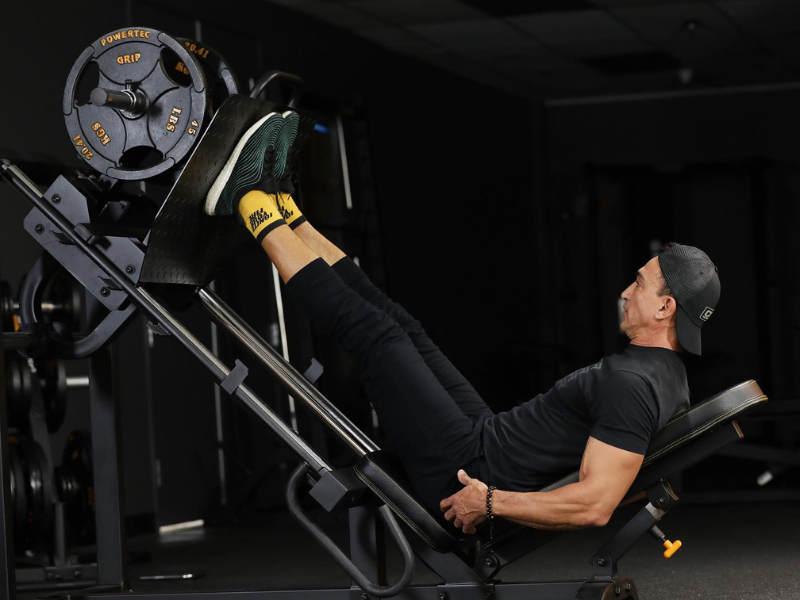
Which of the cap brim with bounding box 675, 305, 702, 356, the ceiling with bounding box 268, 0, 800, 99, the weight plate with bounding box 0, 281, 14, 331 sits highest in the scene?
the ceiling with bounding box 268, 0, 800, 99

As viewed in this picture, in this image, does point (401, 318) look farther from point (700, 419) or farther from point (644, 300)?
point (700, 419)

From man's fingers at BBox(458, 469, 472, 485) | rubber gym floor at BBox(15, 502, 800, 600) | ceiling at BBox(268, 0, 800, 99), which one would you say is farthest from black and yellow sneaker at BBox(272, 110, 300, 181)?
ceiling at BBox(268, 0, 800, 99)

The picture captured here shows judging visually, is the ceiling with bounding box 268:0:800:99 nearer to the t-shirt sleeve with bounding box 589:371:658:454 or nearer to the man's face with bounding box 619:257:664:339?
the man's face with bounding box 619:257:664:339

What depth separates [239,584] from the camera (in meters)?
3.65

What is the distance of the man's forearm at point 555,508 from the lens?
229 centimetres

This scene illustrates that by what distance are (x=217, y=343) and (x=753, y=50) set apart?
4401mm

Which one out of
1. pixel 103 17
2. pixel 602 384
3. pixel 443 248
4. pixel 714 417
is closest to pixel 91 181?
pixel 602 384

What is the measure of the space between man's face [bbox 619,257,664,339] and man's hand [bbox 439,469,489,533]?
46cm

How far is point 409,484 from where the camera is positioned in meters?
2.55

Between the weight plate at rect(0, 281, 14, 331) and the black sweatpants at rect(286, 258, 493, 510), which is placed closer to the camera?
the black sweatpants at rect(286, 258, 493, 510)

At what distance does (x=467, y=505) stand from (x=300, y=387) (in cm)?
51

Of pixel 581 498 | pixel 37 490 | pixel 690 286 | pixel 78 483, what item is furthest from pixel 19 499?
pixel 690 286

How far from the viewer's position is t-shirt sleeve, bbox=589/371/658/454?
228 cm

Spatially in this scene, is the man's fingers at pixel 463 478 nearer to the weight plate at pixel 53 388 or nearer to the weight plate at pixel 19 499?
the weight plate at pixel 19 499
